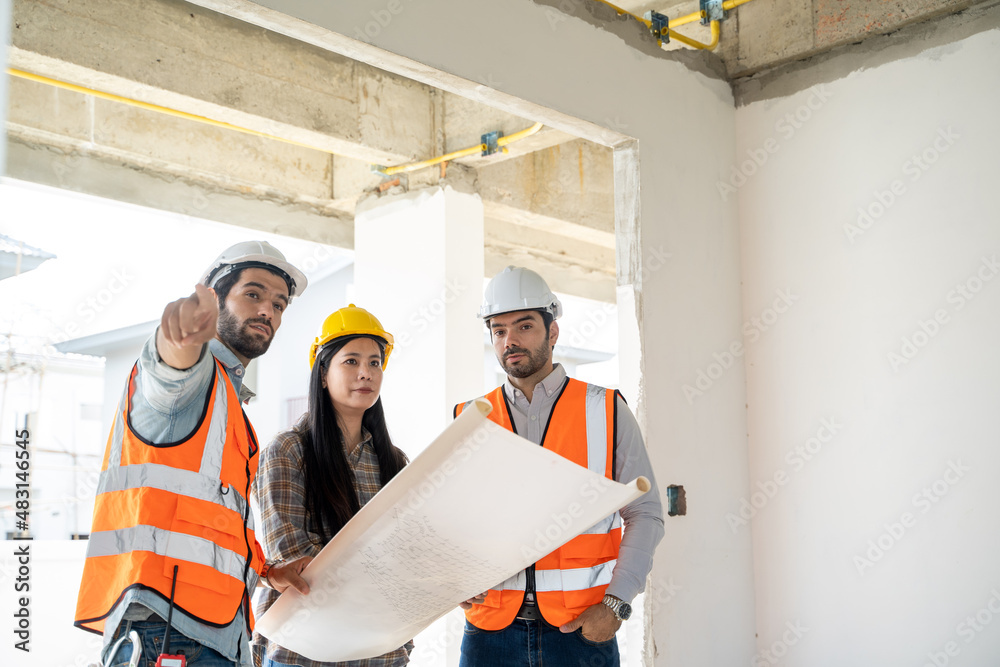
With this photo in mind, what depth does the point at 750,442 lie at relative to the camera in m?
3.88

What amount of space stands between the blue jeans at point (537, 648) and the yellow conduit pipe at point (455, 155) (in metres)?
2.91

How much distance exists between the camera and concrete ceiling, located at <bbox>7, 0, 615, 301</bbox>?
4074mm

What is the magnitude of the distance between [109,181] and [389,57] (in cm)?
334

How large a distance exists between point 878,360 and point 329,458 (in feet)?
7.62

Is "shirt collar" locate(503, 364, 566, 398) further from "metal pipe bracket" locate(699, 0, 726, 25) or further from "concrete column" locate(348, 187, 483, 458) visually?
"concrete column" locate(348, 187, 483, 458)

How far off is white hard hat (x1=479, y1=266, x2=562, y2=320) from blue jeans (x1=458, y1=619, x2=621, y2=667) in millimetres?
914

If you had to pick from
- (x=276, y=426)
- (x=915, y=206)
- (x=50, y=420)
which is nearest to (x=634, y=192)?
(x=915, y=206)

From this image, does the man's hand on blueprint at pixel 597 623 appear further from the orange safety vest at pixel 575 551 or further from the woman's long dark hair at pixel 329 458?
the woman's long dark hair at pixel 329 458

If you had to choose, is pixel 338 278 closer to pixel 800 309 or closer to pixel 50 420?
pixel 50 420

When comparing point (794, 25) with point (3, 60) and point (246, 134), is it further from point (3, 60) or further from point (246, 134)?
point (246, 134)

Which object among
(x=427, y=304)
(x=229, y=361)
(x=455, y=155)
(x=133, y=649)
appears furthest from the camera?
(x=427, y=304)

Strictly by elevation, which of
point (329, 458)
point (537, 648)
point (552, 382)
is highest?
point (552, 382)

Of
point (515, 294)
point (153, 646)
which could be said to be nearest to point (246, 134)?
point (515, 294)

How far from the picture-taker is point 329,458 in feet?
7.50
